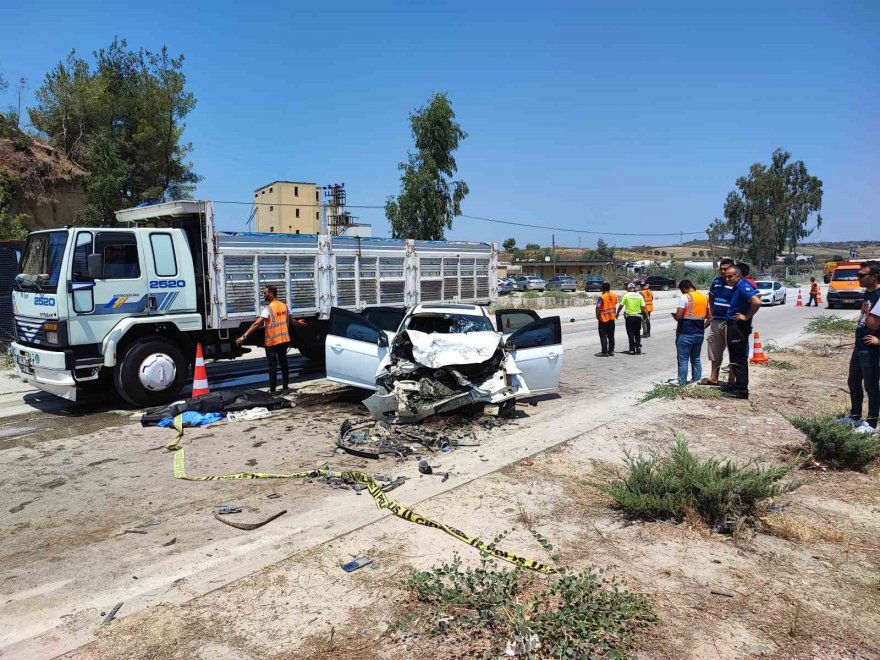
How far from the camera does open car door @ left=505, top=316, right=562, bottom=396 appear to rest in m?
8.42

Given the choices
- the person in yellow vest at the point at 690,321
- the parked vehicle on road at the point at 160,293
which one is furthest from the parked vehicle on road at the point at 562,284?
the person in yellow vest at the point at 690,321

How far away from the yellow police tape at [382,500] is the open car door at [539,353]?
327 centimetres

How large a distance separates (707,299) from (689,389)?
4.59ft

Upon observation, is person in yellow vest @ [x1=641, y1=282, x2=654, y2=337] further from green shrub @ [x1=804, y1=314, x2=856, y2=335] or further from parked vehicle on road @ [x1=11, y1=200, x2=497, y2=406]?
parked vehicle on road @ [x1=11, y1=200, x2=497, y2=406]

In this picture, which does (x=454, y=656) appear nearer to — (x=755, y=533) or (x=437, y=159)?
(x=755, y=533)

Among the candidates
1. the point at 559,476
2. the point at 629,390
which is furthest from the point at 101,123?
the point at 559,476

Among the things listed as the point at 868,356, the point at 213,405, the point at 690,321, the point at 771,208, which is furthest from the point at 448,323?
the point at 771,208

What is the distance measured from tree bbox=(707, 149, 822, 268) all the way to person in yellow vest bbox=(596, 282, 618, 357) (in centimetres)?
6387

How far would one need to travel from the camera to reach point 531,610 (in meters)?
3.33

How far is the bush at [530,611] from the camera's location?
3.05 meters

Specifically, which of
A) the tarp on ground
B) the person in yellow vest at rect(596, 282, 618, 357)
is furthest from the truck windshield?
the person in yellow vest at rect(596, 282, 618, 357)

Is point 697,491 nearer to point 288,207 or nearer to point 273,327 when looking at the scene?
point 273,327

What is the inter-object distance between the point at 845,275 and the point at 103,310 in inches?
1258

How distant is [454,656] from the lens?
9.89ft
